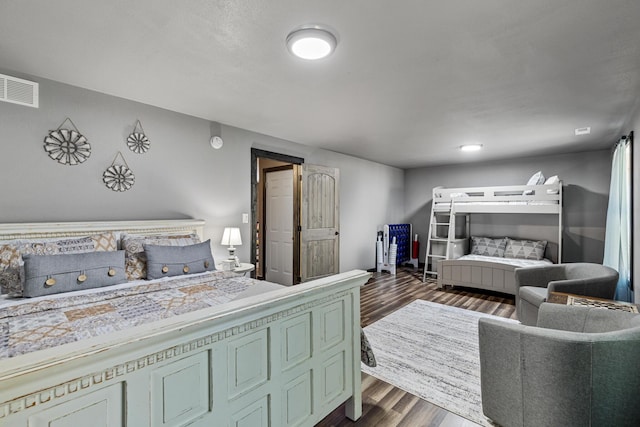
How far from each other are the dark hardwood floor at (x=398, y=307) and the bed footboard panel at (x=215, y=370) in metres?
0.18

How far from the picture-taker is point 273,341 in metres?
1.36

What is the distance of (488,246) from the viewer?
551cm

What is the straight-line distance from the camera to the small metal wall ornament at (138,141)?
2922 mm

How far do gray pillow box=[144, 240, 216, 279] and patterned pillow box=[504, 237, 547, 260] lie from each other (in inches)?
199

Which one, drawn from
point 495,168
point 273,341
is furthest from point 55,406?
point 495,168

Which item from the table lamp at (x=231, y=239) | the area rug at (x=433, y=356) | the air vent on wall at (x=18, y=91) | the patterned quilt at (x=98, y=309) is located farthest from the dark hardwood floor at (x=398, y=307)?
the air vent on wall at (x=18, y=91)

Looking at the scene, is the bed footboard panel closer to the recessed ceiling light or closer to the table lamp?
the table lamp

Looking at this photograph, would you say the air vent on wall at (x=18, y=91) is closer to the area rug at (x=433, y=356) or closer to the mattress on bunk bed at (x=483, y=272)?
the area rug at (x=433, y=356)

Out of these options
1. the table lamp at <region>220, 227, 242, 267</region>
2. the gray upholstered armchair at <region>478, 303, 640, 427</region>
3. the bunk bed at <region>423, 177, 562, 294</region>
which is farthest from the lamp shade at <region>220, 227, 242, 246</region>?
the bunk bed at <region>423, 177, 562, 294</region>

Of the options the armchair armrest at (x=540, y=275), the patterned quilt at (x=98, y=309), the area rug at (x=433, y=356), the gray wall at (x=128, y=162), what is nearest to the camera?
the patterned quilt at (x=98, y=309)

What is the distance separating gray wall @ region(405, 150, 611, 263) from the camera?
16.2ft

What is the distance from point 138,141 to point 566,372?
3.74 m

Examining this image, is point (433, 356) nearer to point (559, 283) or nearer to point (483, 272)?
point (559, 283)

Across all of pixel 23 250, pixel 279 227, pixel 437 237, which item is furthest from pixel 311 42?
pixel 437 237
